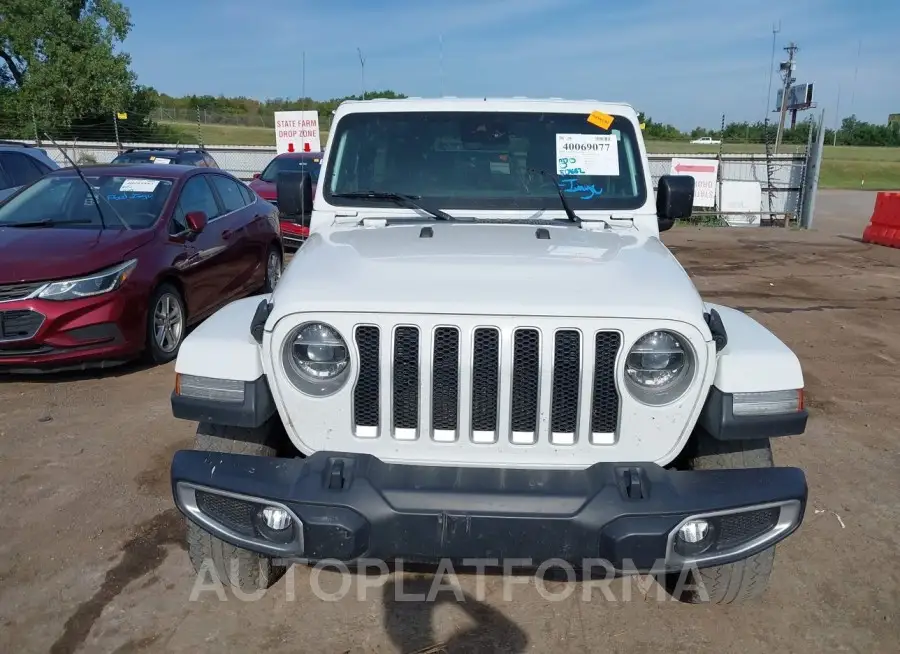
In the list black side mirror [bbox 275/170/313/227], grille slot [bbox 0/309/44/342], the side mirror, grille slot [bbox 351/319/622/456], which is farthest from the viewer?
the side mirror

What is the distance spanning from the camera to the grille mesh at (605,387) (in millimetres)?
2492

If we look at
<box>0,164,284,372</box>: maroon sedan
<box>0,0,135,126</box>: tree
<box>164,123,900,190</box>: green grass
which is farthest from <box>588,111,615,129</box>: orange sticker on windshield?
<box>0,0,135,126</box>: tree

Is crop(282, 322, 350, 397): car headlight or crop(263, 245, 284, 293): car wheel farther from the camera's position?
crop(263, 245, 284, 293): car wheel

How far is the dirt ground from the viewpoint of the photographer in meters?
2.90

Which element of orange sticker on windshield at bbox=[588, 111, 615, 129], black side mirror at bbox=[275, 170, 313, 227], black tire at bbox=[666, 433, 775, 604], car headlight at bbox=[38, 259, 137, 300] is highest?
orange sticker on windshield at bbox=[588, 111, 615, 129]

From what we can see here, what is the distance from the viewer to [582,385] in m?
2.48

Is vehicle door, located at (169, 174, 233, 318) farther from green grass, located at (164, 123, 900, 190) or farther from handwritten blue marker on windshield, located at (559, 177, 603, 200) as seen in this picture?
green grass, located at (164, 123, 900, 190)

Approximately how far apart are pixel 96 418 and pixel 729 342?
4.10 m

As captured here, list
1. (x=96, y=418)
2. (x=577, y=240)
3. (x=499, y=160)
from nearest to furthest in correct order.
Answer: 1. (x=577, y=240)
2. (x=499, y=160)
3. (x=96, y=418)

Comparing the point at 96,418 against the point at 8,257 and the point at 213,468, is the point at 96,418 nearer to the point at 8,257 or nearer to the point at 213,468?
the point at 8,257

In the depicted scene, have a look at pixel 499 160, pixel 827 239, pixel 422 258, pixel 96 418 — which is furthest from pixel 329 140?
pixel 827 239

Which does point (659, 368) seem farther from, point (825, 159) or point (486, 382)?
point (825, 159)

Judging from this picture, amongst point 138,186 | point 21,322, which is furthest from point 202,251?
point 21,322
